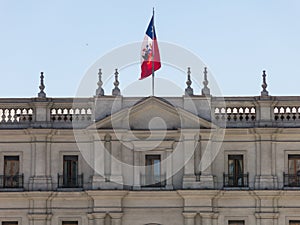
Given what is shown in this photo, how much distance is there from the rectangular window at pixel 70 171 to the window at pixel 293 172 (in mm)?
10591

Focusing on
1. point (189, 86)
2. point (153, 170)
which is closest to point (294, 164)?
point (189, 86)

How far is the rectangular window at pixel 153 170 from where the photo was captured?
141ft

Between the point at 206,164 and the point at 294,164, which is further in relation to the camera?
the point at 294,164

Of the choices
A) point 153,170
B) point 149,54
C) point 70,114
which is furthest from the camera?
point 149,54

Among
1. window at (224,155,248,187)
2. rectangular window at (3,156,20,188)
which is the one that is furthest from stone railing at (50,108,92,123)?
window at (224,155,248,187)

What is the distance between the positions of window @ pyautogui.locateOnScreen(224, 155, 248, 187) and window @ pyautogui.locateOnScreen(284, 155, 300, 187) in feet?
6.85

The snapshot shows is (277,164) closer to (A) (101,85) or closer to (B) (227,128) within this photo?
(B) (227,128)

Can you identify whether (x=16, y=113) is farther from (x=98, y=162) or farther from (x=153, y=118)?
(x=153, y=118)

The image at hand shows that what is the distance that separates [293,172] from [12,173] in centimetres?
1418

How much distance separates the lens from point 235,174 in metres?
43.5

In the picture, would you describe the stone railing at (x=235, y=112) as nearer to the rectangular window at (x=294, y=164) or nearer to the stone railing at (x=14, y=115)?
the rectangular window at (x=294, y=164)

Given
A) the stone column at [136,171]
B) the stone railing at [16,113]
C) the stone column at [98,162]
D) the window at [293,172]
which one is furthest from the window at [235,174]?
the stone railing at [16,113]

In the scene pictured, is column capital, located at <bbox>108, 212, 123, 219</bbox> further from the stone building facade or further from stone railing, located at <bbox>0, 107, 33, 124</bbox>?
stone railing, located at <bbox>0, 107, 33, 124</bbox>

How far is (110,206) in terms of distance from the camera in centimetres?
4238
